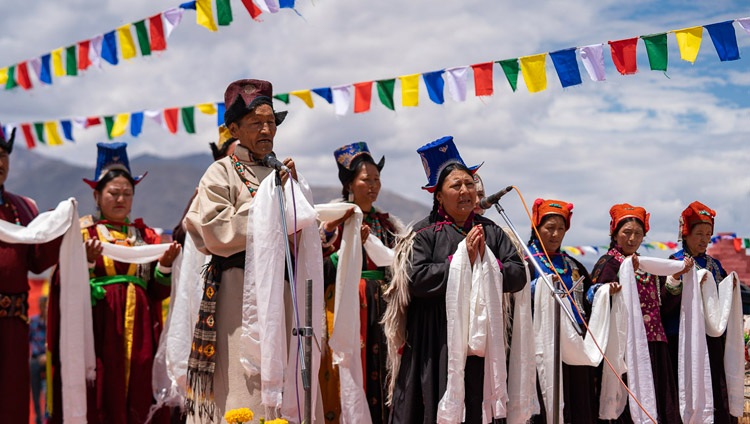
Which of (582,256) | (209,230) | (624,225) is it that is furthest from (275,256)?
(582,256)

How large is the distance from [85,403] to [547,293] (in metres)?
3.19

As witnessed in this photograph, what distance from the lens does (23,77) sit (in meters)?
11.4

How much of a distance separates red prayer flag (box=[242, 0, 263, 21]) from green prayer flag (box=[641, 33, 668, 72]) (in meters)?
3.30

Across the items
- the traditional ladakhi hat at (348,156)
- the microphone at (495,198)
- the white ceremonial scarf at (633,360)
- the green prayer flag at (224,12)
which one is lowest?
the white ceremonial scarf at (633,360)

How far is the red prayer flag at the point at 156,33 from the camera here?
9664mm

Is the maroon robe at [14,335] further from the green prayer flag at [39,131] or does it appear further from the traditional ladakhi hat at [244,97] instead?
the green prayer flag at [39,131]

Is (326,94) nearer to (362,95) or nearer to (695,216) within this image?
(362,95)

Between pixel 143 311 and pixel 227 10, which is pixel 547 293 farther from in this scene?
pixel 227 10

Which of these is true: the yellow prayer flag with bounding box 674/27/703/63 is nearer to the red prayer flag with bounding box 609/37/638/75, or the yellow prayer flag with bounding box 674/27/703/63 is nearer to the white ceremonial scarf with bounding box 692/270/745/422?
the red prayer flag with bounding box 609/37/638/75

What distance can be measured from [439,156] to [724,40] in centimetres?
330

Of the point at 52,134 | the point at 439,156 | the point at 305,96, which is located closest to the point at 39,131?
the point at 52,134

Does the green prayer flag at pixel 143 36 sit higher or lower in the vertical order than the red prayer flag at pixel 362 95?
higher

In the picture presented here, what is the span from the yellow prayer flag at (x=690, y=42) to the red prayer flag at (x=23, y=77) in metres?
7.29

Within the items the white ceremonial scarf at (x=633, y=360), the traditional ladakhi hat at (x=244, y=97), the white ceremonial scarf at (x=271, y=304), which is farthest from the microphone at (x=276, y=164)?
the white ceremonial scarf at (x=633, y=360)
